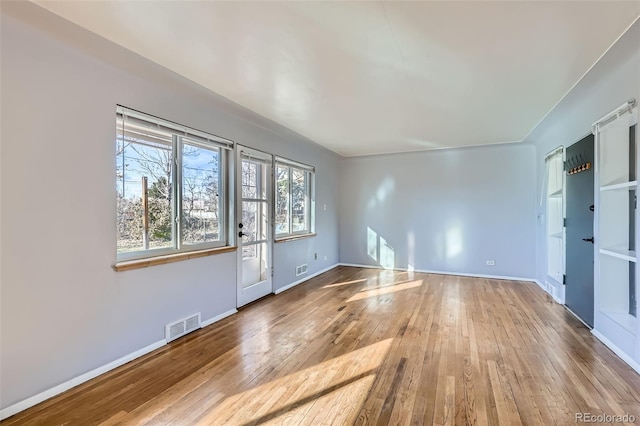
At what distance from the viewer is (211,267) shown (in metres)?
3.40

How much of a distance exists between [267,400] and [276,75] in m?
2.56

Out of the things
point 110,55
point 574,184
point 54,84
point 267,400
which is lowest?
point 267,400

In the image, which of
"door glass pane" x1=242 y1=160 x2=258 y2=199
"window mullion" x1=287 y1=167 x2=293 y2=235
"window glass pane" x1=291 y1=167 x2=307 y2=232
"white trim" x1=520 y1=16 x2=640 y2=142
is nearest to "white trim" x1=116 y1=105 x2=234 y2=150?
"door glass pane" x1=242 y1=160 x2=258 y2=199

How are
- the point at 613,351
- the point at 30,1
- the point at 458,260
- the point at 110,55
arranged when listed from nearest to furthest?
the point at 30,1
the point at 110,55
the point at 613,351
the point at 458,260

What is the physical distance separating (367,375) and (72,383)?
84.7 inches

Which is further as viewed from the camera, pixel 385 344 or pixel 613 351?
pixel 385 344

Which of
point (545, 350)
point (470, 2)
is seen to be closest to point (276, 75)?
point (470, 2)

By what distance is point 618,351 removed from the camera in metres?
2.55

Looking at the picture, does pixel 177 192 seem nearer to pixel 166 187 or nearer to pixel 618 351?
pixel 166 187

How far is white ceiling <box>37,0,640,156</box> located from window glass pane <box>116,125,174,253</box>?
29.2 inches

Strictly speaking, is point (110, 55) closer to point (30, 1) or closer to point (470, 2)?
point (30, 1)

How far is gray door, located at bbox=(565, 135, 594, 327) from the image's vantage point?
318 cm

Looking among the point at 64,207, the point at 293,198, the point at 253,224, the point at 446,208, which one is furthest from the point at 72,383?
the point at 446,208

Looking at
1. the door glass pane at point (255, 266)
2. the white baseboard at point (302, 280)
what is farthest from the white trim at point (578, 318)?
the door glass pane at point (255, 266)
